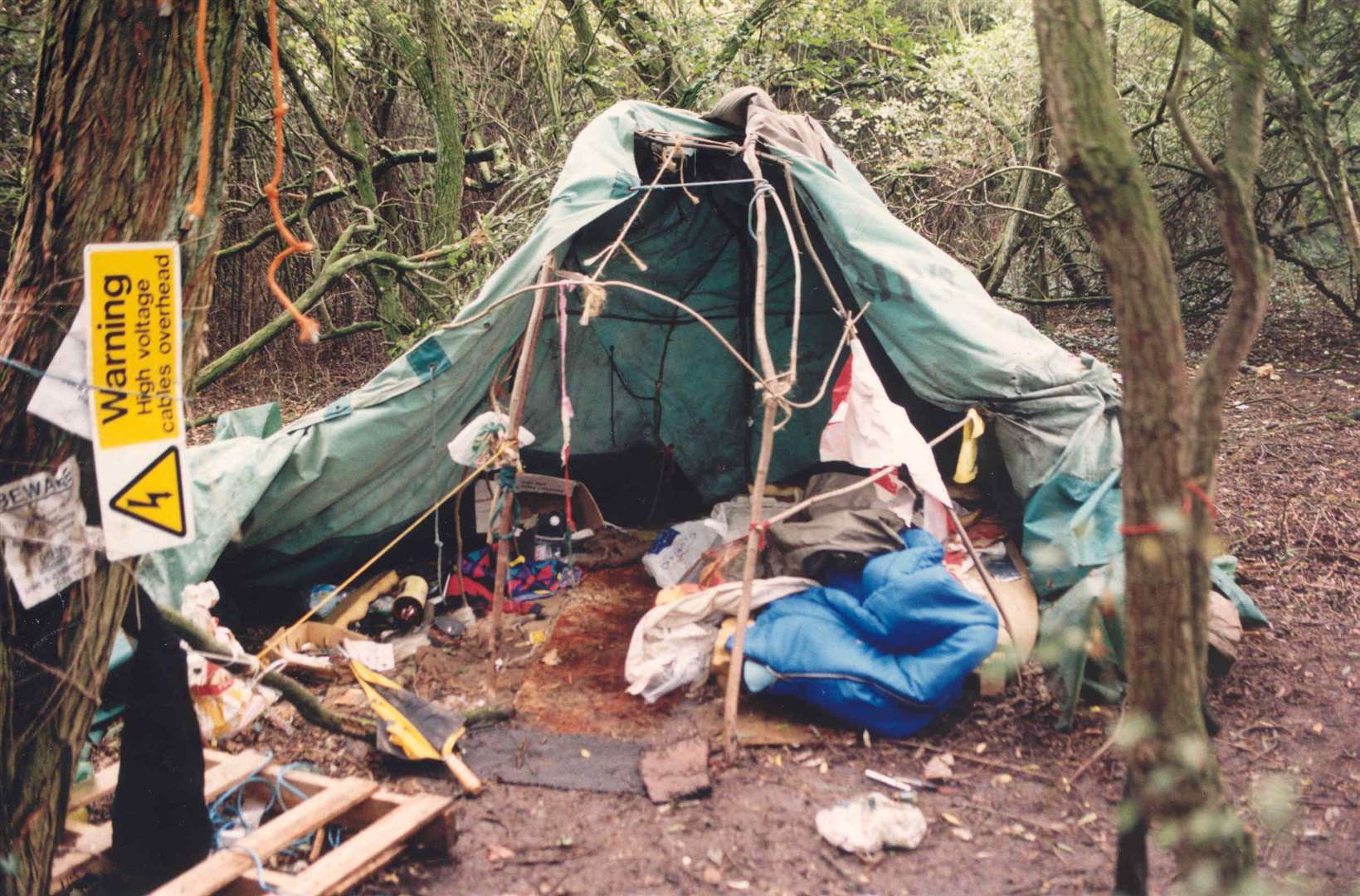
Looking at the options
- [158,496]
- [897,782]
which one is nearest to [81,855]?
[158,496]

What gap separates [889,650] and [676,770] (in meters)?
0.85

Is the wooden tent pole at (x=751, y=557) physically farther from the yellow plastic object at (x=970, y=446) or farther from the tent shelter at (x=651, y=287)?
the yellow plastic object at (x=970, y=446)

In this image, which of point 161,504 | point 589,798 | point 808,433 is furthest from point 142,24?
point 808,433

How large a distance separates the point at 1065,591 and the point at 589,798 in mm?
1876

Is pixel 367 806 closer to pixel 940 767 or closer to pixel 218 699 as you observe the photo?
pixel 218 699

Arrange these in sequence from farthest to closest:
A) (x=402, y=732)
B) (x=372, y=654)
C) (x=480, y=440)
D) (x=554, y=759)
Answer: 1. (x=372, y=654)
2. (x=480, y=440)
3. (x=554, y=759)
4. (x=402, y=732)

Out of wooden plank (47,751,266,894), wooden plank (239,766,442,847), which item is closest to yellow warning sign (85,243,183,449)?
wooden plank (47,751,266,894)

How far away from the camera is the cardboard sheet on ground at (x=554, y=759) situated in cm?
298

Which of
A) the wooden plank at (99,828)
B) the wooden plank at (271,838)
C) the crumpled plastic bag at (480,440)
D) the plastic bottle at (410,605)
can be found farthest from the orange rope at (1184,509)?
the plastic bottle at (410,605)

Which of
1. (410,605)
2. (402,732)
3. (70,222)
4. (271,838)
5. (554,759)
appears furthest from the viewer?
(410,605)

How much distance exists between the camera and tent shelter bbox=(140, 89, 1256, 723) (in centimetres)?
354

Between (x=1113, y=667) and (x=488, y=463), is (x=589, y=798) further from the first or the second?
(x=1113, y=667)

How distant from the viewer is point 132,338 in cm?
169

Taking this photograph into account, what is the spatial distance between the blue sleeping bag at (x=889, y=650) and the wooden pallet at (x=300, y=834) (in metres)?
1.24
